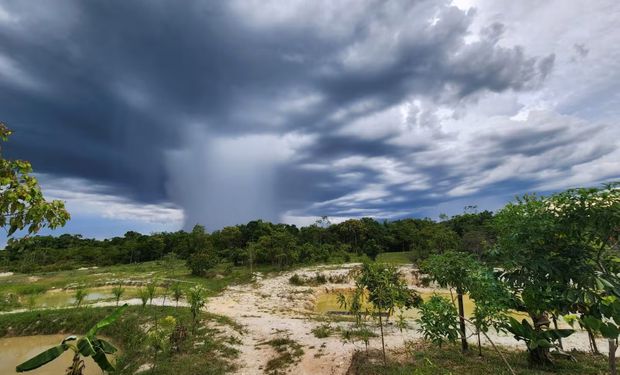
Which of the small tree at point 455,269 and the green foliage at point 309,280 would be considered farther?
the green foliage at point 309,280

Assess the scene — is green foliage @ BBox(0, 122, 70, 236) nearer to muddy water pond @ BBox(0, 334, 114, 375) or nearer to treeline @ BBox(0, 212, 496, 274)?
muddy water pond @ BBox(0, 334, 114, 375)

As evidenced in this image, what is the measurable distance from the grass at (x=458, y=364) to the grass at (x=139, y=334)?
5.67 meters

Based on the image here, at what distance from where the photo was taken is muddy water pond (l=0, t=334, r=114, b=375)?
14.5m

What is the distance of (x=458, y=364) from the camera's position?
10.5 m

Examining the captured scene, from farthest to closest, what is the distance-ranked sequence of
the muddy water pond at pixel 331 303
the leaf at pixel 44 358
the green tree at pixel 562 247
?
1. the muddy water pond at pixel 331 303
2. the green tree at pixel 562 247
3. the leaf at pixel 44 358

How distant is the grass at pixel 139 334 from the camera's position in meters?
12.1

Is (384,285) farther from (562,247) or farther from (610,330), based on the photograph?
(610,330)

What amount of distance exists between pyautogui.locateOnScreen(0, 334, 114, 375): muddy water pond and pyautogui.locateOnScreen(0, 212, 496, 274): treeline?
26996 mm

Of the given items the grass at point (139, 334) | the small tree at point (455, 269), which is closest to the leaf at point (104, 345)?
the grass at point (139, 334)

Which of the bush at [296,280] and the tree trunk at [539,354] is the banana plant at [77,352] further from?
the bush at [296,280]

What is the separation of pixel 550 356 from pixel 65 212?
14355 mm

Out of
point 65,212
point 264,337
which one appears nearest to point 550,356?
point 264,337

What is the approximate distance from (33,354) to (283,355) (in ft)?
49.8

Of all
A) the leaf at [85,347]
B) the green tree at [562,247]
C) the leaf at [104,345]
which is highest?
the green tree at [562,247]
